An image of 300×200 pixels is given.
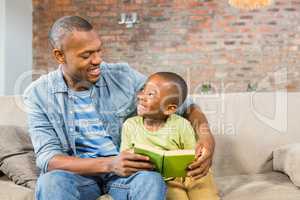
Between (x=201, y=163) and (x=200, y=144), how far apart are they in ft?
0.39

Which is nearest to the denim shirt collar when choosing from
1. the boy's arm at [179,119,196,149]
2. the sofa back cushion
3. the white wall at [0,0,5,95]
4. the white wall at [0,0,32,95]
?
the boy's arm at [179,119,196,149]

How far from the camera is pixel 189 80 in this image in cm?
543

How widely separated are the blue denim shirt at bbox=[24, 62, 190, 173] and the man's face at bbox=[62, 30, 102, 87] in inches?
3.2

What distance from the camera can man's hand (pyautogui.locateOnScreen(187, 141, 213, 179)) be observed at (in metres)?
1.52

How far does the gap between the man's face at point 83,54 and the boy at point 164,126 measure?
0.23 meters

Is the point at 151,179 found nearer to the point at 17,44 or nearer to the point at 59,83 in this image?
the point at 59,83

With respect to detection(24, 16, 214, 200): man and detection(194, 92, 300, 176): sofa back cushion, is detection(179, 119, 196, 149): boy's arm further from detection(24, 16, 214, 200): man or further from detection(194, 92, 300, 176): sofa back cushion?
detection(194, 92, 300, 176): sofa back cushion

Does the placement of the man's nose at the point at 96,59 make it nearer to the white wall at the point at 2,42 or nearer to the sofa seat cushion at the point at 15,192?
the sofa seat cushion at the point at 15,192

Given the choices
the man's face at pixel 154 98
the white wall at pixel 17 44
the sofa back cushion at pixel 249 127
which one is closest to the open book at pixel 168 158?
the man's face at pixel 154 98

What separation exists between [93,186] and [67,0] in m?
4.20

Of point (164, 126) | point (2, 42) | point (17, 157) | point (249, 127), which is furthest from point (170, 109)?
point (2, 42)

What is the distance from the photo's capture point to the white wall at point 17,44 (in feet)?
16.0

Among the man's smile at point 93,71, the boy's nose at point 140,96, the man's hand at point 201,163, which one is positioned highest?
the man's smile at point 93,71

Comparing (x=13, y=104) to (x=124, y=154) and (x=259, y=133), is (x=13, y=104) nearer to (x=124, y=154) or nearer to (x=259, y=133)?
(x=124, y=154)
